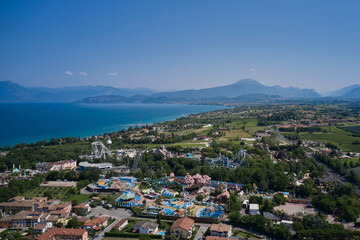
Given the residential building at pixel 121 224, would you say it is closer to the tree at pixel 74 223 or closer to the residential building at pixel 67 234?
the residential building at pixel 67 234

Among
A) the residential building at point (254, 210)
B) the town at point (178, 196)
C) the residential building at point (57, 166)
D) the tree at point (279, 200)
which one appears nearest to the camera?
the town at point (178, 196)

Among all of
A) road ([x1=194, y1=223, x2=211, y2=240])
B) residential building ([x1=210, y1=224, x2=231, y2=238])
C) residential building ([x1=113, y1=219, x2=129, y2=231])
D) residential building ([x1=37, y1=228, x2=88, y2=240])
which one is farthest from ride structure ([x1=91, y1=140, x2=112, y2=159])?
residential building ([x1=210, y1=224, x2=231, y2=238])

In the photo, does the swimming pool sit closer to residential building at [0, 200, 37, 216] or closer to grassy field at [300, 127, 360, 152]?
residential building at [0, 200, 37, 216]

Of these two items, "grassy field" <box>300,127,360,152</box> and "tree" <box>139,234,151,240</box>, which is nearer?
"tree" <box>139,234,151,240</box>

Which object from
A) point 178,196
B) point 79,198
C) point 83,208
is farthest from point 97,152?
point 178,196

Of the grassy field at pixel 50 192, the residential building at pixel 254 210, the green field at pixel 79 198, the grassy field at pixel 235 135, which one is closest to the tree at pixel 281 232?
the residential building at pixel 254 210

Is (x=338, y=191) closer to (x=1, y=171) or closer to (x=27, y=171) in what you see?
(x=27, y=171)
